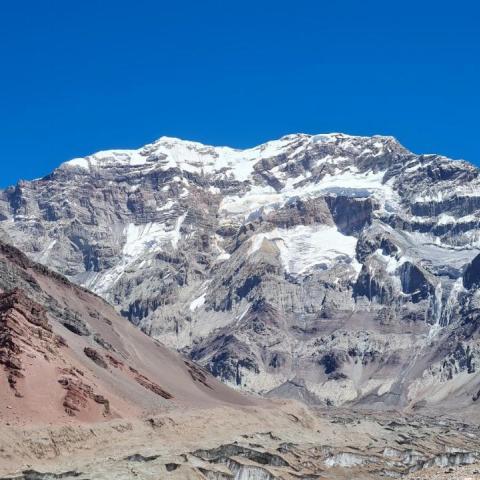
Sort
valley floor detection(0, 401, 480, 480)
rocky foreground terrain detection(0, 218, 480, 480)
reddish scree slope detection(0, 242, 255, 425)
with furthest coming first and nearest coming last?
reddish scree slope detection(0, 242, 255, 425)
rocky foreground terrain detection(0, 218, 480, 480)
valley floor detection(0, 401, 480, 480)

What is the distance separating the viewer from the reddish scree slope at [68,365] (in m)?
104

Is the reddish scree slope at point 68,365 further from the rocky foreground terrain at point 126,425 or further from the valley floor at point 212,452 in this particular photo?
the valley floor at point 212,452

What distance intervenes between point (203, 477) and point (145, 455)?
1031 cm

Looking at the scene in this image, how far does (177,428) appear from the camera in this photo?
125750 millimetres

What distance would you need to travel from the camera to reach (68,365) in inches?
4749

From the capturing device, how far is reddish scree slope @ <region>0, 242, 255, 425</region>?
104 m

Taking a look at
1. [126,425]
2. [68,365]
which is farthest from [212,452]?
[68,365]

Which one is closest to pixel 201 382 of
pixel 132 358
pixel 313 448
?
pixel 132 358

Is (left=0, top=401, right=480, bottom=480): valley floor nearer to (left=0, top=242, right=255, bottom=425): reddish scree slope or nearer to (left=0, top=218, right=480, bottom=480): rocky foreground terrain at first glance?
(left=0, top=218, right=480, bottom=480): rocky foreground terrain

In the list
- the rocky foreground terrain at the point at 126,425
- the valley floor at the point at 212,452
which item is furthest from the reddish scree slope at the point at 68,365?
the valley floor at the point at 212,452

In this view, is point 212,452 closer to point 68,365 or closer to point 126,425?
point 126,425

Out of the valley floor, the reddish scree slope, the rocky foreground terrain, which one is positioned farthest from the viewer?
the reddish scree slope

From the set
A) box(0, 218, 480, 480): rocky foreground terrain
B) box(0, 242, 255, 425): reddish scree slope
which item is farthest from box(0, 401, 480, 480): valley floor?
box(0, 242, 255, 425): reddish scree slope

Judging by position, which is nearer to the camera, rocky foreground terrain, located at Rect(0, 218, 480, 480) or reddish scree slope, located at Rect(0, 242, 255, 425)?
rocky foreground terrain, located at Rect(0, 218, 480, 480)
